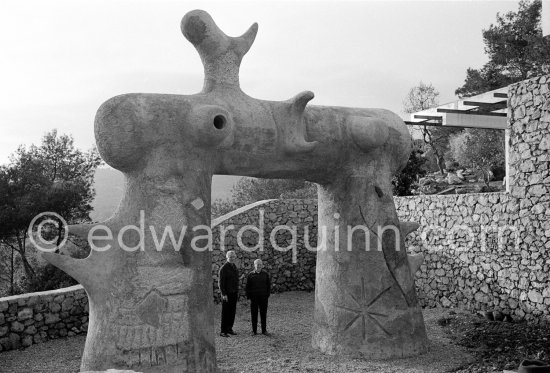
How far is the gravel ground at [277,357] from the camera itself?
6820mm

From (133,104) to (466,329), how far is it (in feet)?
21.0

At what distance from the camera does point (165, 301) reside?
568cm

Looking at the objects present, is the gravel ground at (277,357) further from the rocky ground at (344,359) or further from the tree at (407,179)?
the tree at (407,179)

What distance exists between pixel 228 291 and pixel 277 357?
1.71m

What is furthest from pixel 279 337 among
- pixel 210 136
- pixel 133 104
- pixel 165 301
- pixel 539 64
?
pixel 539 64

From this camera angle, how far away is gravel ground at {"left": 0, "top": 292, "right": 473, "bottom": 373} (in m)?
6.82

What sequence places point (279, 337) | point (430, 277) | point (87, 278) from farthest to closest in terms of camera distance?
point (430, 277)
point (279, 337)
point (87, 278)

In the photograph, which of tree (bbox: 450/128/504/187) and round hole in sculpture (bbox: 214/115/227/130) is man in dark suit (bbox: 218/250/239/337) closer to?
round hole in sculpture (bbox: 214/115/227/130)

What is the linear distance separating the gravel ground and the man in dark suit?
23 centimetres

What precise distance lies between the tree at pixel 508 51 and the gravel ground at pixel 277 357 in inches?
728

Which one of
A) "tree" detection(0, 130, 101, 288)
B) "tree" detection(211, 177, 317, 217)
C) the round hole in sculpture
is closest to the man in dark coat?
the round hole in sculpture

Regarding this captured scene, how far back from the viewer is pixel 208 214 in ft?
20.4

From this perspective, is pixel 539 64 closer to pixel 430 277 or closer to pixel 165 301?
pixel 430 277

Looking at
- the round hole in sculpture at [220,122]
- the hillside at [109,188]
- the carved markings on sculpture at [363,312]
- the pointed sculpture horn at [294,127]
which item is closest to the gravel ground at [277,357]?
the carved markings on sculpture at [363,312]
